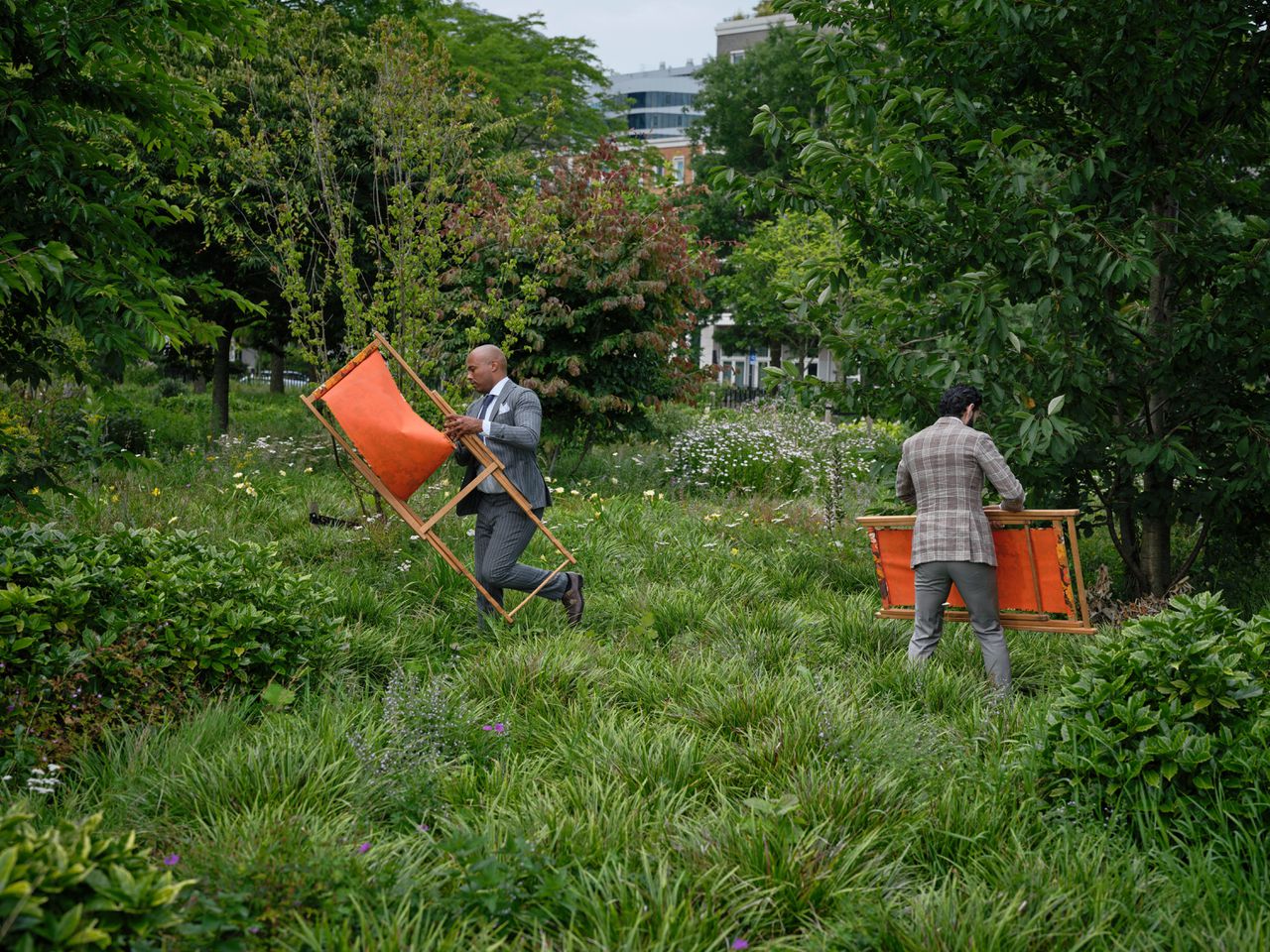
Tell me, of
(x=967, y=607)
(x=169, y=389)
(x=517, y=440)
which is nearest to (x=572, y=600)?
(x=517, y=440)

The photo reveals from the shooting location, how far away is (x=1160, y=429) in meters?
6.65

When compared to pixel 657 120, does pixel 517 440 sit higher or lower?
lower

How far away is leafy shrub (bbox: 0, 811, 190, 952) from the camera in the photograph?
2.17m

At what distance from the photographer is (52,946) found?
221 cm

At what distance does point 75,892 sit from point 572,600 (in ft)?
12.8

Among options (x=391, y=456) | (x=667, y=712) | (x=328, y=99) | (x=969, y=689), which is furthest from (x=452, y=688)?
(x=328, y=99)

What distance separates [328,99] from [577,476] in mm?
4963

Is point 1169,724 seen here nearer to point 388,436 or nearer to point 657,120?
point 388,436

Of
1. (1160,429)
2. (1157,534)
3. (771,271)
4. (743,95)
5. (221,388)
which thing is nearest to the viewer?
(1160,429)

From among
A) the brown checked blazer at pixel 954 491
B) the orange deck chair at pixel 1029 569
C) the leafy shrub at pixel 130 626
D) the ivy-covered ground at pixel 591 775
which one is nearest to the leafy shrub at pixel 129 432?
the ivy-covered ground at pixel 591 775

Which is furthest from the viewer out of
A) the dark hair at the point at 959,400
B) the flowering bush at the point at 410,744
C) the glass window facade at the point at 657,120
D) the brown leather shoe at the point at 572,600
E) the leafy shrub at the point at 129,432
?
the glass window facade at the point at 657,120

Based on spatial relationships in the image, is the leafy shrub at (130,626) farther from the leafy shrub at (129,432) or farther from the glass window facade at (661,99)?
the glass window facade at (661,99)

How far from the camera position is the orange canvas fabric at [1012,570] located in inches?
203

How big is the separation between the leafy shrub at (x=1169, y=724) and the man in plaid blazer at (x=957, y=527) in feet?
4.01
